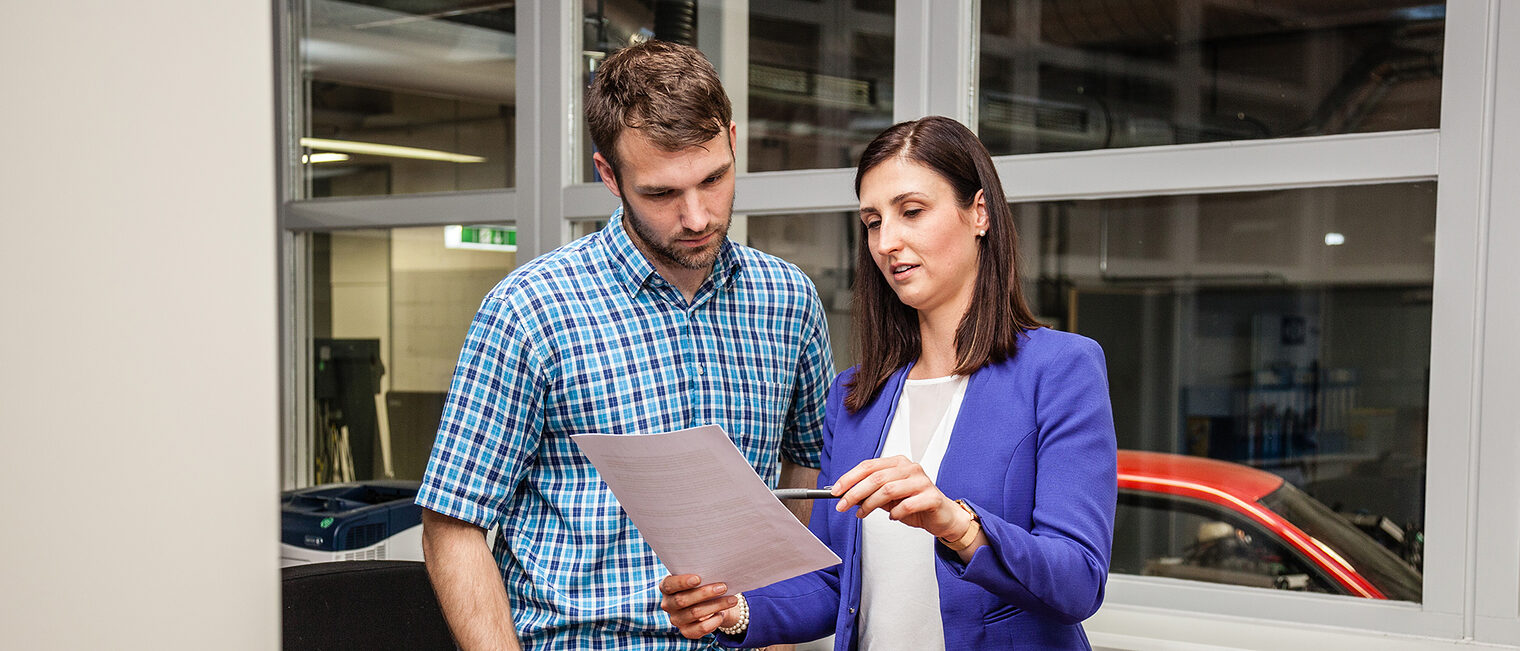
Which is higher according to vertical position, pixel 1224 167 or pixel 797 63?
pixel 797 63

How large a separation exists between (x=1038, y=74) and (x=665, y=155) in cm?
151

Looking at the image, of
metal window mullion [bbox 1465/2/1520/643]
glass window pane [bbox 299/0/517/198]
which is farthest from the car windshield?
glass window pane [bbox 299/0/517/198]

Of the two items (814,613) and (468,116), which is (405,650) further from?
(468,116)

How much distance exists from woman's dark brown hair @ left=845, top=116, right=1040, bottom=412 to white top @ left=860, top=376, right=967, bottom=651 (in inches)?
2.2

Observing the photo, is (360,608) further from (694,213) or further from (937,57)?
(937,57)

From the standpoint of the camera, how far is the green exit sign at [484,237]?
3406 mm

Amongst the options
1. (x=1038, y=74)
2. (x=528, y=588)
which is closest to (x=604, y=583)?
(x=528, y=588)

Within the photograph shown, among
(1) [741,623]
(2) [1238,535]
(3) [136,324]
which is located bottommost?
(2) [1238,535]

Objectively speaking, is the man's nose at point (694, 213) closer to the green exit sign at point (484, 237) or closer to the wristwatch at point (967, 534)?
the wristwatch at point (967, 534)

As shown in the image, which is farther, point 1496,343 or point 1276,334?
point 1276,334

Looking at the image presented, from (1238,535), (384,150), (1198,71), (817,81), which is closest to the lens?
(1238,535)

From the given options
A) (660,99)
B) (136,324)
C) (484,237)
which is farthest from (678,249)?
(484,237)

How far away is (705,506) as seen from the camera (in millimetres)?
1112

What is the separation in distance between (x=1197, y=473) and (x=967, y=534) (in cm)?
157
